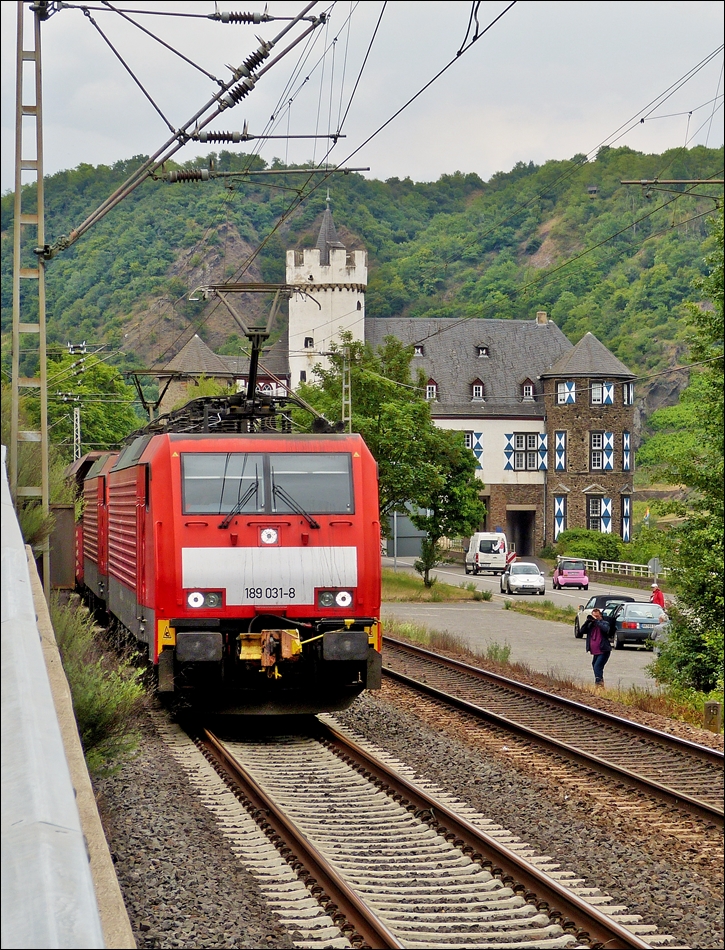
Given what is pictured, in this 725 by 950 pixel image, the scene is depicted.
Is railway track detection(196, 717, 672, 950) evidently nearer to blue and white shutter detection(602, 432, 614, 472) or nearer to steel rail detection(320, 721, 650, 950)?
steel rail detection(320, 721, 650, 950)

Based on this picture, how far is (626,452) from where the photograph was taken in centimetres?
6450

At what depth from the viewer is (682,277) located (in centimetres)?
2770

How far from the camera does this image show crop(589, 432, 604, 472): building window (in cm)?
5900

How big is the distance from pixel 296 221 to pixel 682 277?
95491 millimetres

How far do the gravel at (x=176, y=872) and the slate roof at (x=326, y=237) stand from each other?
8738 cm

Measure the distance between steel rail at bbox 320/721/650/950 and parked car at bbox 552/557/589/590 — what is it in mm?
43178

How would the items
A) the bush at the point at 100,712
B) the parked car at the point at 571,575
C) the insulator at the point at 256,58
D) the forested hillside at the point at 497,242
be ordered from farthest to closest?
the parked car at the point at 571,575
the forested hillside at the point at 497,242
the insulator at the point at 256,58
the bush at the point at 100,712

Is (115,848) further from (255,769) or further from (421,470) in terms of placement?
(421,470)

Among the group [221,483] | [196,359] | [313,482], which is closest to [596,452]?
[196,359]

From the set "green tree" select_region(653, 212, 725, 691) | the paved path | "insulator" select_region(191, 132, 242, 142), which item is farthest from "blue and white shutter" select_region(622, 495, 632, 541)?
"insulator" select_region(191, 132, 242, 142)

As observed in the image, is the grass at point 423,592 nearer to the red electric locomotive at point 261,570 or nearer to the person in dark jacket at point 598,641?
the person in dark jacket at point 598,641

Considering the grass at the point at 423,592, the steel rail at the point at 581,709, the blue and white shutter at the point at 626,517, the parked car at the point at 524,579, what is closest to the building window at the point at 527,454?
the blue and white shutter at the point at 626,517

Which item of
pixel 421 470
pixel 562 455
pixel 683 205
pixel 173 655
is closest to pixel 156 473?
pixel 173 655

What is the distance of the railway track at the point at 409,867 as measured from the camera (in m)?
7.32
